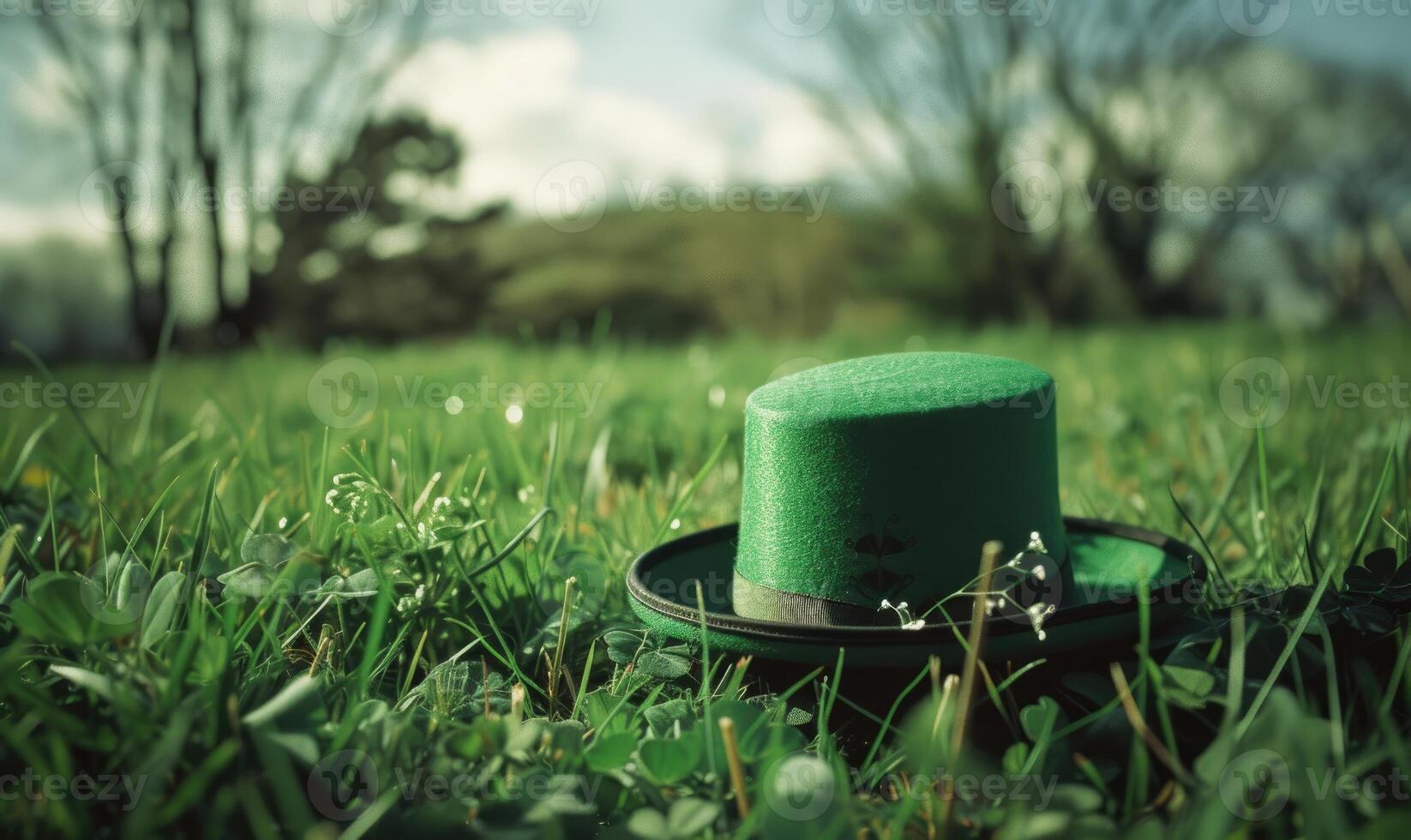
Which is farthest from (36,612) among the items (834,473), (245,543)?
(834,473)

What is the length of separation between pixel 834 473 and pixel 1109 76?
454 inches

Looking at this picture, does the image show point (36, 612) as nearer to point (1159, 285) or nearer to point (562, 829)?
point (562, 829)

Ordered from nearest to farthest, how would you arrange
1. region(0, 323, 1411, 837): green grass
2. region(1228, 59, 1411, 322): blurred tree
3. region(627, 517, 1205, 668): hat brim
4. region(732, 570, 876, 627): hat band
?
region(0, 323, 1411, 837): green grass < region(627, 517, 1205, 668): hat brim < region(732, 570, 876, 627): hat band < region(1228, 59, 1411, 322): blurred tree

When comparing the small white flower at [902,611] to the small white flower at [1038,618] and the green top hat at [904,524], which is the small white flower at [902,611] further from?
the small white flower at [1038,618]

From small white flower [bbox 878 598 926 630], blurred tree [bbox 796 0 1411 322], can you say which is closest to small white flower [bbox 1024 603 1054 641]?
small white flower [bbox 878 598 926 630]

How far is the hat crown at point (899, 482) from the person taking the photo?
1239 mm

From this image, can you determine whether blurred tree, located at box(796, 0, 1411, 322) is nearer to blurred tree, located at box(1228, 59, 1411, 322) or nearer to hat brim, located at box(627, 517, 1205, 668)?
blurred tree, located at box(1228, 59, 1411, 322)

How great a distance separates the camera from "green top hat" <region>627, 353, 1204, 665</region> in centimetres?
119

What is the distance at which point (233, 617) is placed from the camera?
1.17 metres

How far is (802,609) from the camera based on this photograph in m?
1.32

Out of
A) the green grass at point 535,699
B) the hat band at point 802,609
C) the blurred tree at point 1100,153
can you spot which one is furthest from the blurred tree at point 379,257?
the hat band at point 802,609

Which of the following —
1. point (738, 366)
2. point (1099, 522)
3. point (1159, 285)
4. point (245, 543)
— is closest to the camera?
point (245, 543)

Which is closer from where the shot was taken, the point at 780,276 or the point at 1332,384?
the point at 1332,384

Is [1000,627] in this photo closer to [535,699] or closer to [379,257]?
[535,699]
